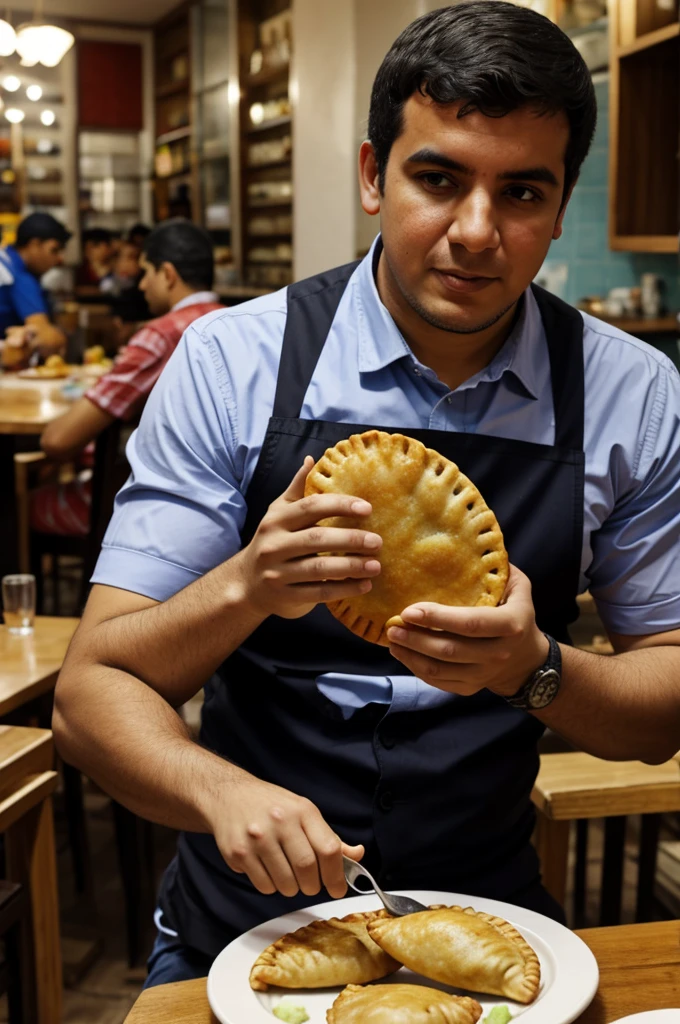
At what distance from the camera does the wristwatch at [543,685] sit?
1.24 meters

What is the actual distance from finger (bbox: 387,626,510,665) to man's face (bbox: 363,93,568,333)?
51 centimetres

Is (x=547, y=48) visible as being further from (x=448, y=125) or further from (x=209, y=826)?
(x=209, y=826)

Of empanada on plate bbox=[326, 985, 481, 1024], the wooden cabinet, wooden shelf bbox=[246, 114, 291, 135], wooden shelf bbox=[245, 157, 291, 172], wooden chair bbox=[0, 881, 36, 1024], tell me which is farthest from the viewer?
wooden shelf bbox=[245, 157, 291, 172]

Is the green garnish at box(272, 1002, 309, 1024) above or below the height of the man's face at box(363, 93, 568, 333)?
below

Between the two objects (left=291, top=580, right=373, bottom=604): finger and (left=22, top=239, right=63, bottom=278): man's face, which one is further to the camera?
(left=22, top=239, right=63, bottom=278): man's face

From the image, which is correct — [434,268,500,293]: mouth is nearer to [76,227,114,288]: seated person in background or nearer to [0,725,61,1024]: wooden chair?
[0,725,61,1024]: wooden chair

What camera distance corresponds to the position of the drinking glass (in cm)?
250

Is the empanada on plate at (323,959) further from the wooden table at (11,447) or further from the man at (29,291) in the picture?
the man at (29,291)

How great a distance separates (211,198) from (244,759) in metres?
10.6

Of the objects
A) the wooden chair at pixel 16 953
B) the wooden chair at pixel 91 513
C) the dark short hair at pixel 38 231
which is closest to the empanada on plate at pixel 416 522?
the wooden chair at pixel 16 953

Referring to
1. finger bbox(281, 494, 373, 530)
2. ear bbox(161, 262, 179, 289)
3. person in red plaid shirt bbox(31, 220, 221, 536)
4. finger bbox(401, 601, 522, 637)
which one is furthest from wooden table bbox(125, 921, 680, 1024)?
ear bbox(161, 262, 179, 289)

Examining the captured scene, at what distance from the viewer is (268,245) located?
1032cm

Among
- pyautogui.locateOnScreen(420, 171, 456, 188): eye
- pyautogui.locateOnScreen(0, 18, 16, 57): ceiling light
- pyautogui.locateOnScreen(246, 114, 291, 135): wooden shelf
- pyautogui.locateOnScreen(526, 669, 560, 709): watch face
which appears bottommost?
pyautogui.locateOnScreen(526, 669, 560, 709): watch face

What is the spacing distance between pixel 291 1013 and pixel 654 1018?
31 cm
